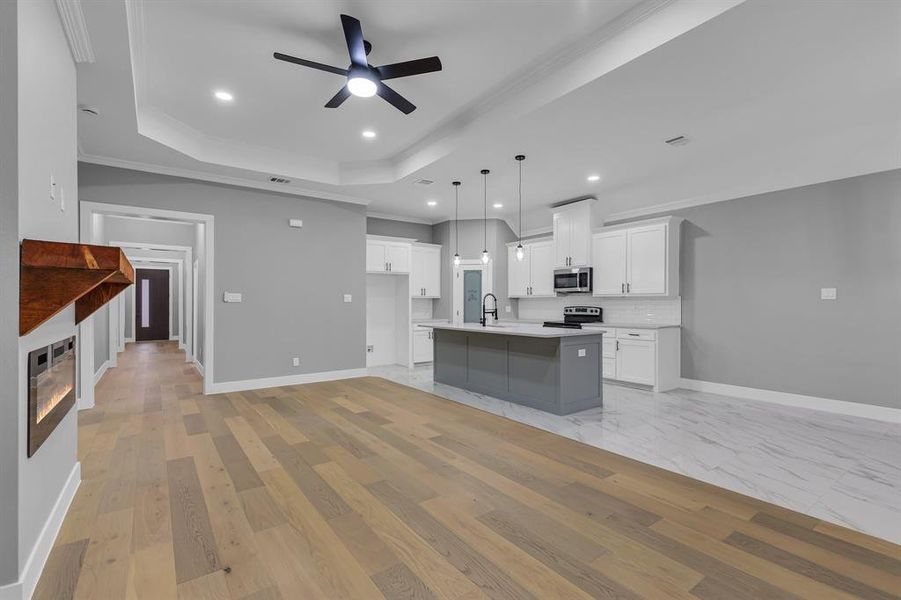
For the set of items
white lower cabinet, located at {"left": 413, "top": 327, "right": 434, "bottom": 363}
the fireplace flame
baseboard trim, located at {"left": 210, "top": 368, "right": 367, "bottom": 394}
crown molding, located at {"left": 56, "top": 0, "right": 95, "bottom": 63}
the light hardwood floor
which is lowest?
the light hardwood floor

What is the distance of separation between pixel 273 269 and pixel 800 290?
22.1ft

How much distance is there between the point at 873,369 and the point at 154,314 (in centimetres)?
1615

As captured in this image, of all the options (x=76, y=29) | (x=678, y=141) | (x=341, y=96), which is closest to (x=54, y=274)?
(x=76, y=29)

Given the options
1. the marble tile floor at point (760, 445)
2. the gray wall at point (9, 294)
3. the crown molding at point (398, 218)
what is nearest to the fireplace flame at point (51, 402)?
the gray wall at point (9, 294)

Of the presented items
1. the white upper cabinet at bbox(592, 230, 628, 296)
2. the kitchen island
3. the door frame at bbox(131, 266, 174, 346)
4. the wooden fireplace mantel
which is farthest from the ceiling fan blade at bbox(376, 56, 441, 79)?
the door frame at bbox(131, 266, 174, 346)

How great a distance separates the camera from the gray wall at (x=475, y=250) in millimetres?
8172

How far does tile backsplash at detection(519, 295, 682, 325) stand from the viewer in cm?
617

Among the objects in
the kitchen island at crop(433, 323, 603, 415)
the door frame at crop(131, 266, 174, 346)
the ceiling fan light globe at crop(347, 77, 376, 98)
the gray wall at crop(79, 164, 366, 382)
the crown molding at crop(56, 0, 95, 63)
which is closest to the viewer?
the crown molding at crop(56, 0, 95, 63)

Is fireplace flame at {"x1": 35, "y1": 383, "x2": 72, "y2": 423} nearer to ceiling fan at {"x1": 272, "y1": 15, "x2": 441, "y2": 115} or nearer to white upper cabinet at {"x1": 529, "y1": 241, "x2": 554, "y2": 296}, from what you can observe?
ceiling fan at {"x1": 272, "y1": 15, "x2": 441, "y2": 115}

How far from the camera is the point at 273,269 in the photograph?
19.1ft

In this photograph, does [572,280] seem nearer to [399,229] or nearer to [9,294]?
[399,229]

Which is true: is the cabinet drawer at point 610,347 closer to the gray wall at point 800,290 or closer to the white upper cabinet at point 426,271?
the gray wall at point 800,290

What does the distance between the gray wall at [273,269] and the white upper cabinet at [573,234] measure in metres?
3.28

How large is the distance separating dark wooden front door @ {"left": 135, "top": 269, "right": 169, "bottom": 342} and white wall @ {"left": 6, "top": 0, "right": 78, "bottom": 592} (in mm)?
12139
